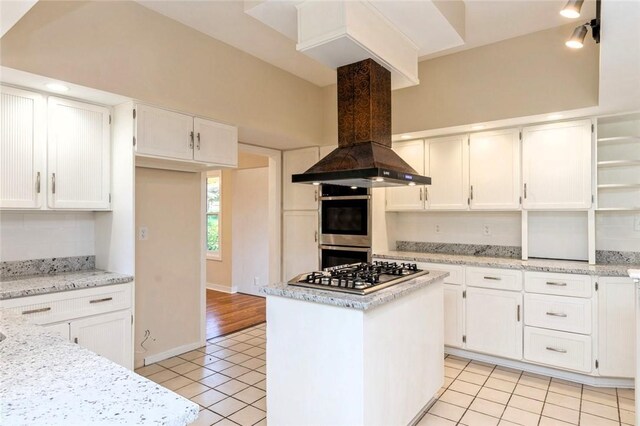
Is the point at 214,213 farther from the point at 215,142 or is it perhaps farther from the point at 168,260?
the point at 215,142

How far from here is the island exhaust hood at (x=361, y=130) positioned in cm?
244

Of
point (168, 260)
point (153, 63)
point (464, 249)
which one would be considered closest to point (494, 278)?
point (464, 249)

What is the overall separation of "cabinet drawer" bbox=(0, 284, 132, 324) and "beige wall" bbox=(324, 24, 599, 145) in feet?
A: 10.0

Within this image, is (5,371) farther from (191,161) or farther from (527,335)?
(527,335)

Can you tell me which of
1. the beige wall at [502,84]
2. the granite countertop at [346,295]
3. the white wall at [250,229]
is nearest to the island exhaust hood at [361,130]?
the granite countertop at [346,295]

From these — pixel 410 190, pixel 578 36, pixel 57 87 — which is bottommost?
pixel 410 190

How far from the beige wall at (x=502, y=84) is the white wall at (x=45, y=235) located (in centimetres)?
312

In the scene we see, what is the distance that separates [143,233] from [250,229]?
274 cm

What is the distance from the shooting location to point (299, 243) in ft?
15.3

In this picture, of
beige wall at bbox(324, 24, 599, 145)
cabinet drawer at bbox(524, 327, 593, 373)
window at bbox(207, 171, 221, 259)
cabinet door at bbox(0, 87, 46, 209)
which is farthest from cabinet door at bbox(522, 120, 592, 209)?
window at bbox(207, 171, 221, 259)

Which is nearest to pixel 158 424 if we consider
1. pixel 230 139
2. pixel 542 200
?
pixel 230 139

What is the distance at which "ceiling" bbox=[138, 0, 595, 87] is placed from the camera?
2805mm

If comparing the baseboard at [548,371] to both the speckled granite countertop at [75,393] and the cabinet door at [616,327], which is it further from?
the speckled granite countertop at [75,393]

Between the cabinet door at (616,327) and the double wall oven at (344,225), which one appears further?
the double wall oven at (344,225)
